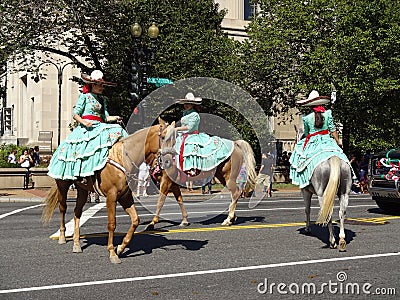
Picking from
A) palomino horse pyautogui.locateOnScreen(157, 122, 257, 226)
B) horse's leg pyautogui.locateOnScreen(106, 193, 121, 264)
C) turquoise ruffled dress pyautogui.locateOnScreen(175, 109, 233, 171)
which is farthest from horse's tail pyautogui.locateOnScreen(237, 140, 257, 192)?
horse's leg pyautogui.locateOnScreen(106, 193, 121, 264)

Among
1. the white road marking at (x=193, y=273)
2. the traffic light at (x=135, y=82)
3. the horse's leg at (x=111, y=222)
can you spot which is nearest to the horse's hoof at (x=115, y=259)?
the horse's leg at (x=111, y=222)

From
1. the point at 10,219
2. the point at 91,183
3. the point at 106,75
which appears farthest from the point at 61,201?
the point at 106,75

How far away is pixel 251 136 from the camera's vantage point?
30.5 metres

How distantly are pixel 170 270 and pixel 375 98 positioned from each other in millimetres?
23315

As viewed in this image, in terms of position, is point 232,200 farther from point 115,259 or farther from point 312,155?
point 115,259

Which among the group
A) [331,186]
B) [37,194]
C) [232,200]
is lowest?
[37,194]

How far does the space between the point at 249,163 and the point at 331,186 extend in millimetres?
3792

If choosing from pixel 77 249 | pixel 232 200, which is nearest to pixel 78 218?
pixel 77 249

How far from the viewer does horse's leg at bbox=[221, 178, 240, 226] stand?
44.3 feet

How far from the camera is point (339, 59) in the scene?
1163 inches

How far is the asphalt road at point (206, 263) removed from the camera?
7523 millimetres

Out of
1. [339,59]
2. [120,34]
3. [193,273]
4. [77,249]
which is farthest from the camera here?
[339,59]

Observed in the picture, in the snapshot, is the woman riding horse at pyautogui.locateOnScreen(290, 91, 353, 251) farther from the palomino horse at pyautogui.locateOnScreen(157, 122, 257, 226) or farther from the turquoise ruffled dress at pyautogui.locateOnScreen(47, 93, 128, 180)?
the turquoise ruffled dress at pyautogui.locateOnScreen(47, 93, 128, 180)

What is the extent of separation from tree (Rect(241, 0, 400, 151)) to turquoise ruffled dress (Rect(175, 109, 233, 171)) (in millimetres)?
17157
